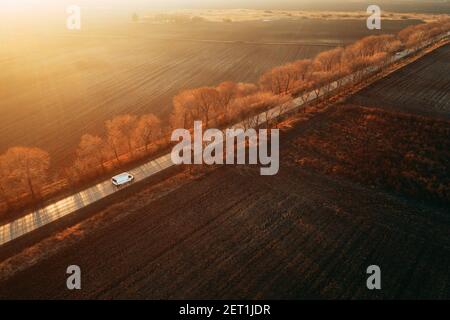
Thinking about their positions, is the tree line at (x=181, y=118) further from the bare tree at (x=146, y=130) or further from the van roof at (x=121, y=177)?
the van roof at (x=121, y=177)

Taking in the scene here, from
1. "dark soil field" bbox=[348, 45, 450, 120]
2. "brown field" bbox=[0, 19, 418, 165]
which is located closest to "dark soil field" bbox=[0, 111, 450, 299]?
"brown field" bbox=[0, 19, 418, 165]

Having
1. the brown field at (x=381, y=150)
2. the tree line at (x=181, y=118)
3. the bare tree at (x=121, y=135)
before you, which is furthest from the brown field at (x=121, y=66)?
the brown field at (x=381, y=150)

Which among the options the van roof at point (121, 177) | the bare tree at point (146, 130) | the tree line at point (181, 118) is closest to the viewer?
the tree line at point (181, 118)

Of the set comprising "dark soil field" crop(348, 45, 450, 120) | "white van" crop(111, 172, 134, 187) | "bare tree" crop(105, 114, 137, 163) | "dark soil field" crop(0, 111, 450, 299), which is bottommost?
"dark soil field" crop(0, 111, 450, 299)

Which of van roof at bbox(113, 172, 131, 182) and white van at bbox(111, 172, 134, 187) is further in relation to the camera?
van roof at bbox(113, 172, 131, 182)

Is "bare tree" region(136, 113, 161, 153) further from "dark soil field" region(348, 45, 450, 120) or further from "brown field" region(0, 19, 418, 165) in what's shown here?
"dark soil field" region(348, 45, 450, 120)
